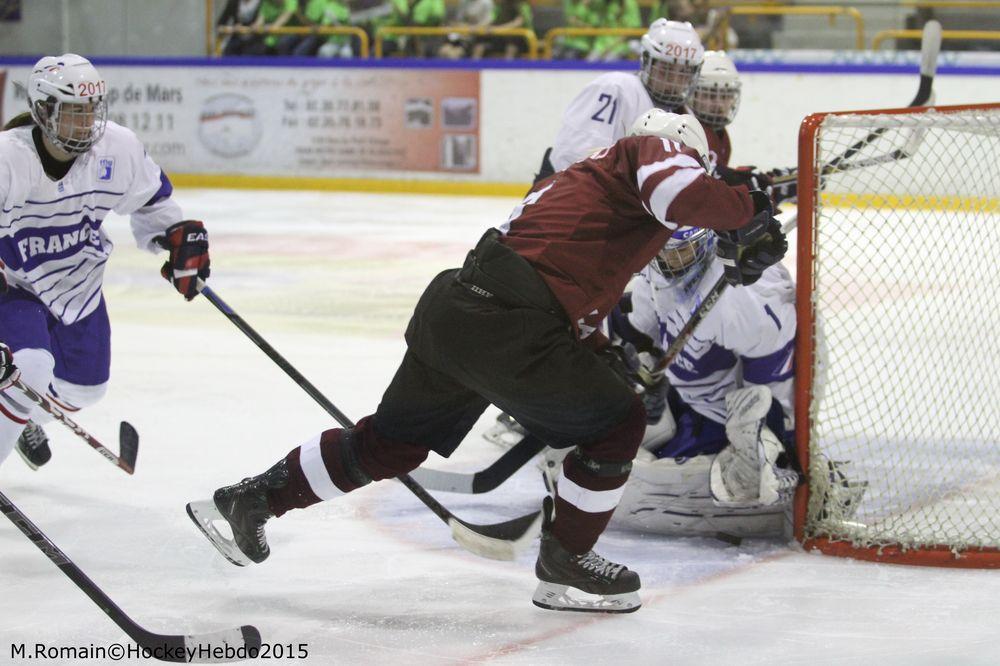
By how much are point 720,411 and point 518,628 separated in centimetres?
88

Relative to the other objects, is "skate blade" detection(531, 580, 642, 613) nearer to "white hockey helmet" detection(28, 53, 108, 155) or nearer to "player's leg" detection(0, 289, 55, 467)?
"player's leg" detection(0, 289, 55, 467)

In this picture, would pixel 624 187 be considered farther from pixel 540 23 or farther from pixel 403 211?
pixel 540 23

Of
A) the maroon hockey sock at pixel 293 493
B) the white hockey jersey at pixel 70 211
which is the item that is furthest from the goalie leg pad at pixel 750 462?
the white hockey jersey at pixel 70 211

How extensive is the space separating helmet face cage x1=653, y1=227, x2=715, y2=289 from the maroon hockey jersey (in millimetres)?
461

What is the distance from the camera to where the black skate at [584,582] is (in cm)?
228

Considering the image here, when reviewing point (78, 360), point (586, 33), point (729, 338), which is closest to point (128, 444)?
point (78, 360)

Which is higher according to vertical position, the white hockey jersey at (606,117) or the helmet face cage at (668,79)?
the helmet face cage at (668,79)

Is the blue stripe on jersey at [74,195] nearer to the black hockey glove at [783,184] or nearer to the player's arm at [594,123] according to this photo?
the player's arm at [594,123]

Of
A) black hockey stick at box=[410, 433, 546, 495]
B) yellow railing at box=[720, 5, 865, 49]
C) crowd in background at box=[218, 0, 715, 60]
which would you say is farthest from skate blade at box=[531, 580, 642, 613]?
crowd in background at box=[218, 0, 715, 60]

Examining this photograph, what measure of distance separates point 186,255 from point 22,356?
0.43 m

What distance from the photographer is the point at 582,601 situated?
7.59ft

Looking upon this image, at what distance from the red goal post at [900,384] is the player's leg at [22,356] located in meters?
1.55

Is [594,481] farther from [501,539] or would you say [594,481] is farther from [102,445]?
[102,445]

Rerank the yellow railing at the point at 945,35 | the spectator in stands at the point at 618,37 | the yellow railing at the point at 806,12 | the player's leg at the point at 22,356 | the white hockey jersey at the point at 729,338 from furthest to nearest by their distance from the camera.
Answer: the spectator in stands at the point at 618,37
the yellow railing at the point at 806,12
the yellow railing at the point at 945,35
the white hockey jersey at the point at 729,338
the player's leg at the point at 22,356
